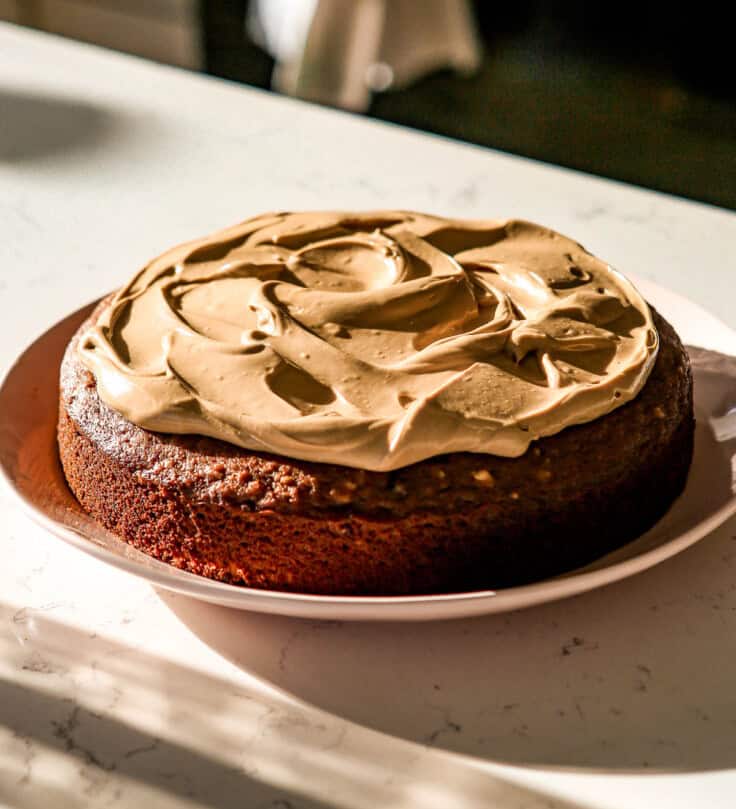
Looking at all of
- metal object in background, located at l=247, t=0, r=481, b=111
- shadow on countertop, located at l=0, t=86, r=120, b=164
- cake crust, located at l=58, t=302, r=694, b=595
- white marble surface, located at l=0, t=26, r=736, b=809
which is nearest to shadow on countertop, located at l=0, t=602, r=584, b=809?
white marble surface, located at l=0, t=26, r=736, b=809

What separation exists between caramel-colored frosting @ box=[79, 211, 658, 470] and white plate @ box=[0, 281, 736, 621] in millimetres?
131

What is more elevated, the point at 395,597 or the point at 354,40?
the point at 395,597

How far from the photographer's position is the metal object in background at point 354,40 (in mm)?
3703

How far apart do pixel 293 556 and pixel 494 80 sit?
4405mm

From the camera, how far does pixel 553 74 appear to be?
5.17 metres

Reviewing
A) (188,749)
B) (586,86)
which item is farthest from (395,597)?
(586,86)

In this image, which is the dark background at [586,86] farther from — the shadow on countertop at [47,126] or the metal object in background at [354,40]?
the shadow on countertop at [47,126]

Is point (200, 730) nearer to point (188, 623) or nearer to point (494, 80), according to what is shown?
point (188, 623)

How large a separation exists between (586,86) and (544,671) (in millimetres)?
4344

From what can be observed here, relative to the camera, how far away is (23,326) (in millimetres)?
1783

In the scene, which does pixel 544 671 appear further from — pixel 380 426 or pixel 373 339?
pixel 373 339

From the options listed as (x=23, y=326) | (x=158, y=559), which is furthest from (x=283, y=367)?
(x=23, y=326)

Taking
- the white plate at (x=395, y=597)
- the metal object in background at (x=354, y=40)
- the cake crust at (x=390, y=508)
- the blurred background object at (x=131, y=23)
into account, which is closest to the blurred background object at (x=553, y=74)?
the blurred background object at (x=131, y=23)

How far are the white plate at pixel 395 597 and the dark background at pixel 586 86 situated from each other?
10.6 ft
